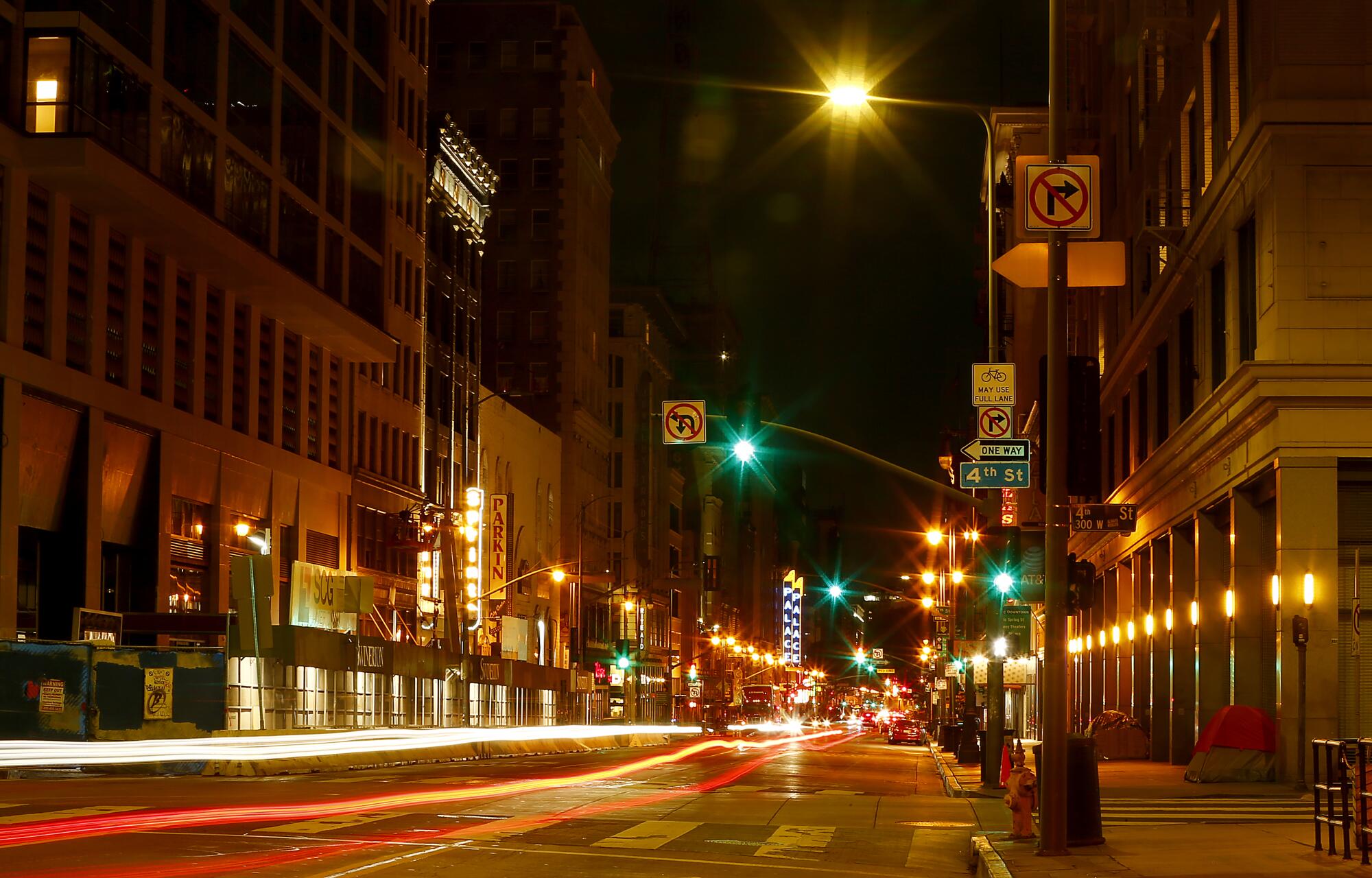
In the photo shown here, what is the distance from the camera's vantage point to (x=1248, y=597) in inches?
1305

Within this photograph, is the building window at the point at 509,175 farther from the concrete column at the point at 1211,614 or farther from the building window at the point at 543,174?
the concrete column at the point at 1211,614

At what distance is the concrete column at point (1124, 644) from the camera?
5047 cm

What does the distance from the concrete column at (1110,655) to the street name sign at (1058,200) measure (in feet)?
122

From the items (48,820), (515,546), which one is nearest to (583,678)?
(515,546)

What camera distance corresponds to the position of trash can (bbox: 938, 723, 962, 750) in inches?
1970

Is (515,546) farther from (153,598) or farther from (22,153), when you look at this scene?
(22,153)

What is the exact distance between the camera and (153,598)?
47344mm

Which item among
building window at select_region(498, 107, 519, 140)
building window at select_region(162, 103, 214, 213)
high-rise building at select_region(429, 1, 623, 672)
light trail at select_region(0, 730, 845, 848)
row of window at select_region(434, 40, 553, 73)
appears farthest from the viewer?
building window at select_region(498, 107, 519, 140)

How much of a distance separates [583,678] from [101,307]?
5570cm

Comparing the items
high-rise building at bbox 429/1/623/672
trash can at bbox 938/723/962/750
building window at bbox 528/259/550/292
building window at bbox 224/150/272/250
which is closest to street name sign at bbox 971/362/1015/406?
trash can at bbox 938/723/962/750

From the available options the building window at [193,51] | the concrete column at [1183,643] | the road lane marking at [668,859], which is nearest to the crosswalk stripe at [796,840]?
the road lane marking at [668,859]

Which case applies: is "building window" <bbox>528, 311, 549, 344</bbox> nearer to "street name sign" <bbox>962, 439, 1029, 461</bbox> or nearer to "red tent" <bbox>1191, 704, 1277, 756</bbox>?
"red tent" <bbox>1191, 704, 1277, 756</bbox>

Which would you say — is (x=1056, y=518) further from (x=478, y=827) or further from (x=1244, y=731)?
(x=1244, y=731)

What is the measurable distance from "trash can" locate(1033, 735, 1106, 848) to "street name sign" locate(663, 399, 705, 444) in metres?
16.1
